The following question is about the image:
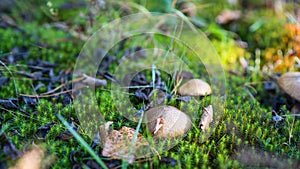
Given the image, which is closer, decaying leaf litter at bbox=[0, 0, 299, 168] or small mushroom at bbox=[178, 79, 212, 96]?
decaying leaf litter at bbox=[0, 0, 299, 168]

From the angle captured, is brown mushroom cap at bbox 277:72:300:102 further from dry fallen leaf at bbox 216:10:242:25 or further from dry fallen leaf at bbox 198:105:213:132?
dry fallen leaf at bbox 216:10:242:25

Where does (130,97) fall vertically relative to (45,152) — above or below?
above

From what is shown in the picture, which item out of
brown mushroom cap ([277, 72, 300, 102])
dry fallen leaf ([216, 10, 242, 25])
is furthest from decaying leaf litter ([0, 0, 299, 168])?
dry fallen leaf ([216, 10, 242, 25])

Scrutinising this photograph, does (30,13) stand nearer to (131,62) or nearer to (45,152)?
(131,62)

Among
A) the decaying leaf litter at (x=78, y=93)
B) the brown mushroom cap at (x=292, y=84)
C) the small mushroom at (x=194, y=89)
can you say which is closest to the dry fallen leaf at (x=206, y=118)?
the decaying leaf litter at (x=78, y=93)

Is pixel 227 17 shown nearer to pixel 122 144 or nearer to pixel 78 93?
pixel 78 93

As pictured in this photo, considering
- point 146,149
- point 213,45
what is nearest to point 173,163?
Answer: point 146,149
